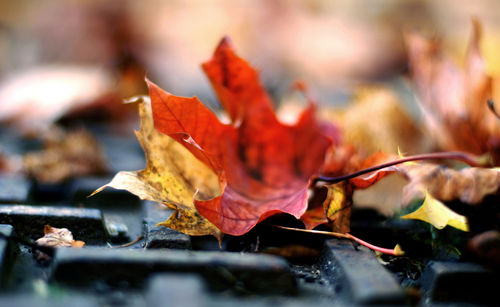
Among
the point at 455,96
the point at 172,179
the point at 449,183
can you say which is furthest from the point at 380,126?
the point at 172,179

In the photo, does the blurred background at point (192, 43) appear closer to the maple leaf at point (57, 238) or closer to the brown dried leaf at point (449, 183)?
the maple leaf at point (57, 238)

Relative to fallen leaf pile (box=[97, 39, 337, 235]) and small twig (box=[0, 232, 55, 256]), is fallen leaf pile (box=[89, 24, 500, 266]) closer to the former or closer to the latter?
fallen leaf pile (box=[97, 39, 337, 235])

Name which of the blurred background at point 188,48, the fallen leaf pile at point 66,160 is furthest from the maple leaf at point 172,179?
the blurred background at point 188,48

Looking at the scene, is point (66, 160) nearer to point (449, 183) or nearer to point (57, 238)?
point (57, 238)

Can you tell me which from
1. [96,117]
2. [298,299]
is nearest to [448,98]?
[298,299]

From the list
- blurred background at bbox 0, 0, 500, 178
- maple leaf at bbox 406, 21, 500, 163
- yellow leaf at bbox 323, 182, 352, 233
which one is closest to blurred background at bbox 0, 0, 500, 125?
blurred background at bbox 0, 0, 500, 178
